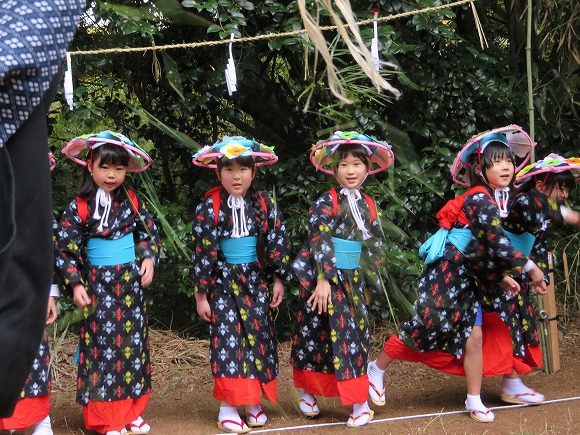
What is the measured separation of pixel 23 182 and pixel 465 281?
12.7 feet

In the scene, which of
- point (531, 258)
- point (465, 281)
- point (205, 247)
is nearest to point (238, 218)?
point (205, 247)

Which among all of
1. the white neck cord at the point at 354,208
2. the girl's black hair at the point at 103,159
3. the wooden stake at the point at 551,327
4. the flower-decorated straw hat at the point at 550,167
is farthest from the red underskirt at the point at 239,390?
the wooden stake at the point at 551,327

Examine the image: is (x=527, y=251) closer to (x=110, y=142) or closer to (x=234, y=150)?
(x=234, y=150)

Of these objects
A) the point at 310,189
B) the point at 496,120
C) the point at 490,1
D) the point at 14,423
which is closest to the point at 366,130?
the point at 310,189

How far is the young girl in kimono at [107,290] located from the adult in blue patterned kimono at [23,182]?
3.41 meters

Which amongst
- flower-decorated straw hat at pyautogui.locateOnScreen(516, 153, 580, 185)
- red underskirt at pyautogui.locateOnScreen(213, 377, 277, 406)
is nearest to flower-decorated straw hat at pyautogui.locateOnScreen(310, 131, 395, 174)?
flower-decorated straw hat at pyautogui.locateOnScreen(516, 153, 580, 185)

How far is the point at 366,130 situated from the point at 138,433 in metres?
2.47

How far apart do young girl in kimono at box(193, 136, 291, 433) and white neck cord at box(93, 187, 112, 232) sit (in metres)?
0.49

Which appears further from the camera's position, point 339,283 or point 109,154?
point 339,283

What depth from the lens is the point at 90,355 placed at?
175 inches

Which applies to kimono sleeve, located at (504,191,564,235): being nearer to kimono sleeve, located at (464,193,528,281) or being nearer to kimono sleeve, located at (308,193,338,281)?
kimono sleeve, located at (464,193,528,281)

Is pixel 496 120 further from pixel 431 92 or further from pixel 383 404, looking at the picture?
pixel 383 404

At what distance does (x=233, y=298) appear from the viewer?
4.61 metres

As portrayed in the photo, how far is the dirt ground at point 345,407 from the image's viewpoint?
4.50 metres
